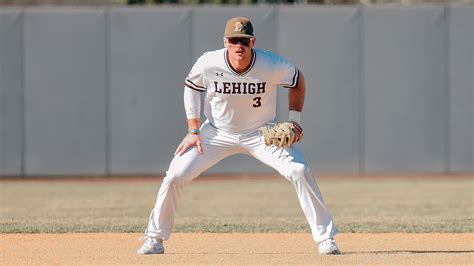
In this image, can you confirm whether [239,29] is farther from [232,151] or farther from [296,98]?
[232,151]

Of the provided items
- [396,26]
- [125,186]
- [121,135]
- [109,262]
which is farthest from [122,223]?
[396,26]

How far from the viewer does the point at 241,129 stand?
7.57 metres

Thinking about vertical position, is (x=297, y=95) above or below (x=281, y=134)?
above

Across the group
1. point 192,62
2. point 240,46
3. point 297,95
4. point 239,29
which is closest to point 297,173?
point 297,95

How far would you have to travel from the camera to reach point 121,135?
17.8 m

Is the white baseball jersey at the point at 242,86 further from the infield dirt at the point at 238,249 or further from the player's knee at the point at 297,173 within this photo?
the infield dirt at the point at 238,249

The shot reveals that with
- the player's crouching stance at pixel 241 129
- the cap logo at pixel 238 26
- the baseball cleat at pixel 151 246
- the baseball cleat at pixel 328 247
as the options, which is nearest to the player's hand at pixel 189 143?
the player's crouching stance at pixel 241 129

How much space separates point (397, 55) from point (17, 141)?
6523 millimetres

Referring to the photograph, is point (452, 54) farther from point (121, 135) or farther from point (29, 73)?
point (29, 73)

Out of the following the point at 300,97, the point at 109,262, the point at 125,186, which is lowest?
the point at 125,186

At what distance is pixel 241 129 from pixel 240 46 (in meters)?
0.63

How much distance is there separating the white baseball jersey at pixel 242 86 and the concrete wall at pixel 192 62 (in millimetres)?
10095

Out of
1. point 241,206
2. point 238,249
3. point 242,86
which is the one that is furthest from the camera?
point 241,206

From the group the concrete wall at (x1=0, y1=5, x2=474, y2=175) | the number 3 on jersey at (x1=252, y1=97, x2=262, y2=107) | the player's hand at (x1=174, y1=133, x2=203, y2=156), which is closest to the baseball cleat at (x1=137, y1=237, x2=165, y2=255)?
the player's hand at (x1=174, y1=133, x2=203, y2=156)
